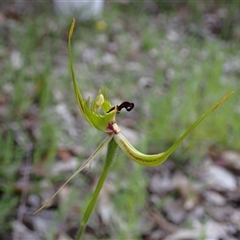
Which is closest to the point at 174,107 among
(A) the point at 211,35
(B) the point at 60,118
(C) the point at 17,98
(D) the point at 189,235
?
(B) the point at 60,118

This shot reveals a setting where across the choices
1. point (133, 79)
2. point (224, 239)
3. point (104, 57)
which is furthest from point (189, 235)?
point (104, 57)

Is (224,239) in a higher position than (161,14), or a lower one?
higher

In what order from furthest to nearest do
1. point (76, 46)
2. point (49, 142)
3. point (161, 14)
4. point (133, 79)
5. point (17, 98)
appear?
point (161, 14) < point (76, 46) < point (133, 79) < point (17, 98) < point (49, 142)

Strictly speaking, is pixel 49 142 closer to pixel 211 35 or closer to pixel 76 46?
pixel 76 46

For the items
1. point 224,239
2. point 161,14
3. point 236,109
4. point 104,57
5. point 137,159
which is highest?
point 137,159

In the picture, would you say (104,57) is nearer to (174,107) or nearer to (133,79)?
(133,79)

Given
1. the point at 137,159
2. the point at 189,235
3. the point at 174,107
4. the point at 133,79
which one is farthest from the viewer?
the point at 133,79

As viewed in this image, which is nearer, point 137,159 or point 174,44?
point 137,159
